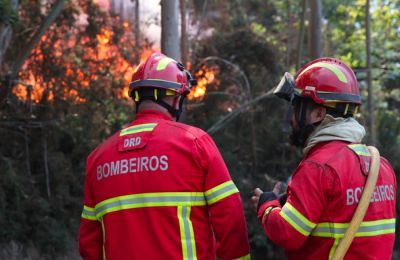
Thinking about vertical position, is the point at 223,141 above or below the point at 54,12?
below

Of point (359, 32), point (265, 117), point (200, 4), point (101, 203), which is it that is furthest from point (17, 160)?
point (359, 32)

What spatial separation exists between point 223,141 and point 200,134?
10.0m

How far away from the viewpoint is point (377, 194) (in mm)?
2996

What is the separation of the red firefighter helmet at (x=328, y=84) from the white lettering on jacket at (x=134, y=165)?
2.92ft

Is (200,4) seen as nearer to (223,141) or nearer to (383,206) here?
(223,141)

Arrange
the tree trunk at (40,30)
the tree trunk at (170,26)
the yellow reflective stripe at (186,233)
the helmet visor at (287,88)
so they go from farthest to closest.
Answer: the tree trunk at (40,30), the tree trunk at (170,26), the helmet visor at (287,88), the yellow reflective stripe at (186,233)

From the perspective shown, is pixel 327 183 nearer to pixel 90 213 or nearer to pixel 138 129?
pixel 138 129

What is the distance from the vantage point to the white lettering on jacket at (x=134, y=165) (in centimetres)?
307

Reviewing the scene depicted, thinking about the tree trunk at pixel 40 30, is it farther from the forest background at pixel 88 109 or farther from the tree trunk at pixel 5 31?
the tree trunk at pixel 5 31

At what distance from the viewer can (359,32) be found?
19156mm

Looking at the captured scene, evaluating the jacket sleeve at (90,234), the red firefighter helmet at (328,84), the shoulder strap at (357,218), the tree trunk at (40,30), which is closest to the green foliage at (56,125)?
the tree trunk at (40,30)

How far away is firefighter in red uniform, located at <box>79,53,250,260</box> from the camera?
3.03 metres

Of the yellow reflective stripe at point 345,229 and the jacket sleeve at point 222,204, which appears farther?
the jacket sleeve at point 222,204

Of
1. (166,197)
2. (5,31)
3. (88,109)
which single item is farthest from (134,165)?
(88,109)
